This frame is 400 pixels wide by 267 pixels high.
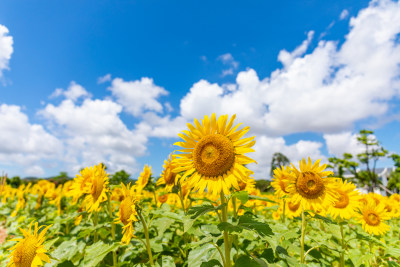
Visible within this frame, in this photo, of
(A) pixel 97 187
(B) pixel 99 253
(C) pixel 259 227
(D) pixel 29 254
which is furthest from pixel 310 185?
(D) pixel 29 254

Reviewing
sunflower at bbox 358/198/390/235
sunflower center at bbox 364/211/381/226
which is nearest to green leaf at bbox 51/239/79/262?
sunflower at bbox 358/198/390/235

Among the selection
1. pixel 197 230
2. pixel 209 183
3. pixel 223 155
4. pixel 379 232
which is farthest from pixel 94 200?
pixel 379 232

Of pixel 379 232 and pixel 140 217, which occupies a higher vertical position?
pixel 379 232

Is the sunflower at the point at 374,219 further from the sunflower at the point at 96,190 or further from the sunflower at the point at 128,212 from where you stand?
the sunflower at the point at 96,190

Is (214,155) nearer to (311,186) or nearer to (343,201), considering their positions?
(311,186)

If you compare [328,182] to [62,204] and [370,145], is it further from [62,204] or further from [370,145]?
[370,145]

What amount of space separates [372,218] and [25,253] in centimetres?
542

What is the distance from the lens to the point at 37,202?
283 inches

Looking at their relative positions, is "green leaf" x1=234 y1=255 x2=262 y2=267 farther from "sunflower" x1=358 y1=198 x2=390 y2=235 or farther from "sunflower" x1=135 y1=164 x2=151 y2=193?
"sunflower" x1=358 y1=198 x2=390 y2=235

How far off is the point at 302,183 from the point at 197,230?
164 cm

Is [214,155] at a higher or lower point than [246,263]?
higher

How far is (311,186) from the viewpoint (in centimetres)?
346

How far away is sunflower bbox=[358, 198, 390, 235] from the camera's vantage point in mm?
4402

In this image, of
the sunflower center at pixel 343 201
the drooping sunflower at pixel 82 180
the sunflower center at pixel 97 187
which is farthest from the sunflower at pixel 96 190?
the sunflower center at pixel 343 201
